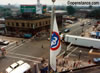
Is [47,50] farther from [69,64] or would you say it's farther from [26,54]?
[69,64]

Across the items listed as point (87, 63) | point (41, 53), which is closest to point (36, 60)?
point (41, 53)

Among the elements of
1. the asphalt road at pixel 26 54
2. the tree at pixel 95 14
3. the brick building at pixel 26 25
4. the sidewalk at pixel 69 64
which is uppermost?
the tree at pixel 95 14

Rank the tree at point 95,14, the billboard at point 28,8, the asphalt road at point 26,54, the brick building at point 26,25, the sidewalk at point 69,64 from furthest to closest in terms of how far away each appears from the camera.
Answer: the tree at point 95,14, the billboard at point 28,8, the brick building at point 26,25, the asphalt road at point 26,54, the sidewalk at point 69,64

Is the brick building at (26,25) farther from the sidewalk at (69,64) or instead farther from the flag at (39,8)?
the sidewalk at (69,64)

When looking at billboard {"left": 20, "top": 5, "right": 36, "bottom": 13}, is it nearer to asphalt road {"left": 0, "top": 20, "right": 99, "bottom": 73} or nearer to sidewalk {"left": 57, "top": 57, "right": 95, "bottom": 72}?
asphalt road {"left": 0, "top": 20, "right": 99, "bottom": 73}

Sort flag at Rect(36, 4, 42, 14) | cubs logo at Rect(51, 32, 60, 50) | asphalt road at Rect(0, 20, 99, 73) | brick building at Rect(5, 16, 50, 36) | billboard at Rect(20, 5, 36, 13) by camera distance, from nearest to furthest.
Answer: cubs logo at Rect(51, 32, 60, 50), asphalt road at Rect(0, 20, 99, 73), brick building at Rect(5, 16, 50, 36), flag at Rect(36, 4, 42, 14), billboard at Rect(20, 5, 36, 13)

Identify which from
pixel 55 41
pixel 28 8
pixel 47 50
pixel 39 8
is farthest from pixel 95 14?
pixel 55 41

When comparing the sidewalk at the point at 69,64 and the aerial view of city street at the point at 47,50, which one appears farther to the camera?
the sidewalk at the point at 69,64

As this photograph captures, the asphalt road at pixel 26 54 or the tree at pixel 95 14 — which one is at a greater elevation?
the tree at pixel 95 14

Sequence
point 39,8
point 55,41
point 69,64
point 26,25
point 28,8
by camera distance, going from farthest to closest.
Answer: point 28,8 < point 39,8 < point 26,25 < point 69,64 < point 55,41

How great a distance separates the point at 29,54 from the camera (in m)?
25.4

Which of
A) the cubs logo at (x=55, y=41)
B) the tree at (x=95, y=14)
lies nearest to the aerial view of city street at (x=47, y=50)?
the cubs logo at (x=55, y=41)

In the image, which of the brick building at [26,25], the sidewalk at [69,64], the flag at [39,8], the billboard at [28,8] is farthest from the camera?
the billboard at [28,8]

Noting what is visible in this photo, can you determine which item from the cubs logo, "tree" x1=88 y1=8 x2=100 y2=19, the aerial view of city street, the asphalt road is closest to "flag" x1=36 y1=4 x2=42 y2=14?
the aerial view of city street
